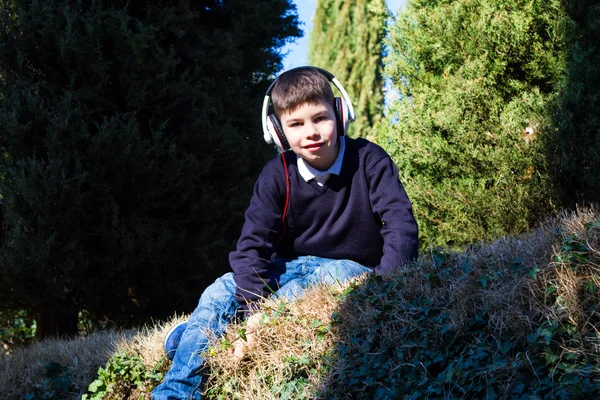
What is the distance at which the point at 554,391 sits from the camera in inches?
90.8

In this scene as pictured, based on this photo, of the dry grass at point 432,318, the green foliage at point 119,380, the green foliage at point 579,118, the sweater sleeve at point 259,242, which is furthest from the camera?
the green foliage at point 579,118

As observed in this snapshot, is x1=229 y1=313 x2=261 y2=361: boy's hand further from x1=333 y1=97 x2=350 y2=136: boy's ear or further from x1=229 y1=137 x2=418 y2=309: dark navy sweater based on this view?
x1=333 y1=97 x2=350 y2=136: boy's ear

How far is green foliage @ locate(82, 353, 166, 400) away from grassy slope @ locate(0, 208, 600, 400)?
0.74m

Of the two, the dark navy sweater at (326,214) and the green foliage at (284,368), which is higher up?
the dark navy sweater at (326,214)

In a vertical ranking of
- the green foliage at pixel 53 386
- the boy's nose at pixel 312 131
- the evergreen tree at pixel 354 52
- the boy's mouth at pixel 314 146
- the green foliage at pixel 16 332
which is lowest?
the green foliage at pixel 16 332

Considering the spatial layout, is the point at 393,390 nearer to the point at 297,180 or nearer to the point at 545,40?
the point at 297,180

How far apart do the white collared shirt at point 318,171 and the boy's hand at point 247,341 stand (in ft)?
2.95

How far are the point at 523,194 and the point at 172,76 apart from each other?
3214 mm

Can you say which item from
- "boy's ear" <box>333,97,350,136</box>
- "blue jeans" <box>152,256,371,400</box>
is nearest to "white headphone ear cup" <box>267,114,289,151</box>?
"boy's ear" <box>333,97,350,136</box>

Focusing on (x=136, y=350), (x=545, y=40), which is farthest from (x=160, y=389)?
(x=545, y=40)

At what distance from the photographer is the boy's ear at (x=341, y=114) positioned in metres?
3.73

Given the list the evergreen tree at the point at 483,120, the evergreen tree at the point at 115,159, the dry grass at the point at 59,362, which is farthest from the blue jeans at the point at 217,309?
the evergreen tree at the point at 115,159

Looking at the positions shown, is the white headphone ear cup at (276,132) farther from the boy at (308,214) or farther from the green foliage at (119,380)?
the green foliage at (119,380)

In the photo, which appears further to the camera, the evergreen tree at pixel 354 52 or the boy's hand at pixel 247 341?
the evergreen tree at pixel 354 52
